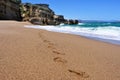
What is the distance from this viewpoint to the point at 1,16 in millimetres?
39812

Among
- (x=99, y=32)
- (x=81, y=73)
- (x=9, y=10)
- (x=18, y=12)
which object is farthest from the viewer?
(x=18, y=12)

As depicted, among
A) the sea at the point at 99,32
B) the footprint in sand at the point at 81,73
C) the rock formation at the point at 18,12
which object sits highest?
the rock formation at the point at 18,12

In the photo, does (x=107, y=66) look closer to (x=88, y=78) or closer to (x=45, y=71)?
(x=88, y=78)

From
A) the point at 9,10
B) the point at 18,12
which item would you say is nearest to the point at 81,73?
the point at 9,10

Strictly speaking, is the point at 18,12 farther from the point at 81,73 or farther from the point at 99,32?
the point at 81,73

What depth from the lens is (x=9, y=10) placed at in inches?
1700

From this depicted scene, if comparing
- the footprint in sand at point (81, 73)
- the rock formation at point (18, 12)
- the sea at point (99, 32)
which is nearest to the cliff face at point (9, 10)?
the rock formation at point (18, 12)

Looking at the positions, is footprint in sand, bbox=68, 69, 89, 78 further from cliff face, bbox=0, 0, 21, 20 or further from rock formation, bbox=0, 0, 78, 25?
cliff face, bbox=0, 0, 21, 20

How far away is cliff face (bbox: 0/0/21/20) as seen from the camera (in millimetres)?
40078

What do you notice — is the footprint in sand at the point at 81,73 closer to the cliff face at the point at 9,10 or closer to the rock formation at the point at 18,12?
the rock formation at the point at 18,12

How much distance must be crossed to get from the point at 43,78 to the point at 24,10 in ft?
179

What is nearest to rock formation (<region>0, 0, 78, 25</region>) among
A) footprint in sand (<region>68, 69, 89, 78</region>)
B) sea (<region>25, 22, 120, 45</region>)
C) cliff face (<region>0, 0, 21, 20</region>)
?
cliff face (<region>0, 0, 21, 20</region>)

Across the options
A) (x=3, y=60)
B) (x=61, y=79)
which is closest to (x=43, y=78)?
(x=61, y=79)

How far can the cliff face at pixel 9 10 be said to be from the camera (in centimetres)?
4008
